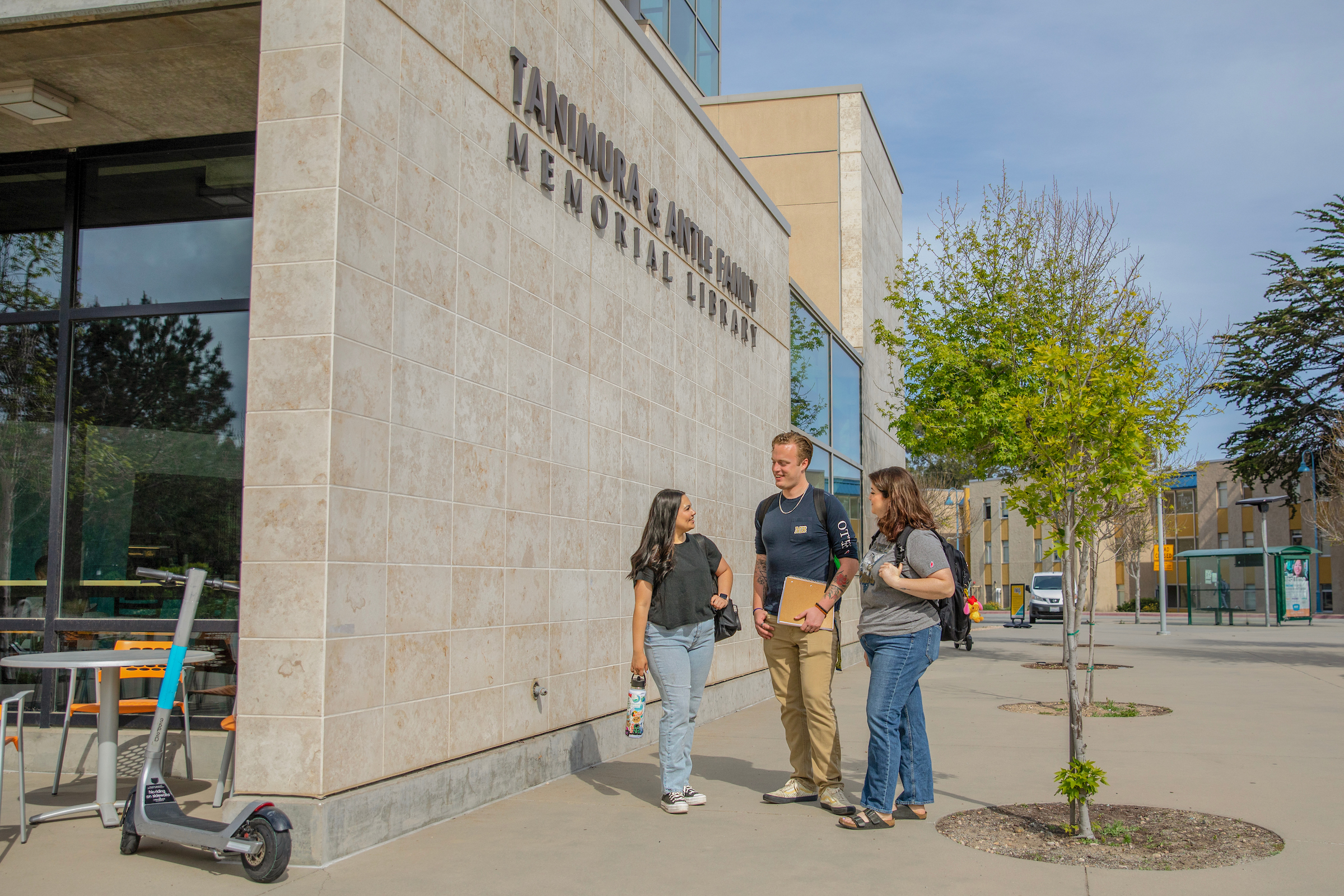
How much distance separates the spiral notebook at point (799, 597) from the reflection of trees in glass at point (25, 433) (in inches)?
193

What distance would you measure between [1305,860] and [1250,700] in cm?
788

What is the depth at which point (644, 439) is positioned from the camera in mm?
8875

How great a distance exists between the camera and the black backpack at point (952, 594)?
5730mm

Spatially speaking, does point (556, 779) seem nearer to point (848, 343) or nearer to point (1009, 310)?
point (1009, 310)

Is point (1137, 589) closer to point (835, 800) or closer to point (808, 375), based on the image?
point (808, 375)

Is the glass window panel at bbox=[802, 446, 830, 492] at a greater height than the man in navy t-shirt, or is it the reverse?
the glass window panel at bbox=[802, 446, 830, 492]

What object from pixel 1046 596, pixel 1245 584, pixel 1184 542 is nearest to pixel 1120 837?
pixel 1046 596

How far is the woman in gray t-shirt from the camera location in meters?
5.62

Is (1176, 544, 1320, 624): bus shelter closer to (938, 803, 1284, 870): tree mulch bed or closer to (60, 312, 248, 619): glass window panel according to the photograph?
(938, 803, 1284, 870): tree mulch bed

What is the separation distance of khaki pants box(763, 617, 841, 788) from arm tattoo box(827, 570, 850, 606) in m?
0.23

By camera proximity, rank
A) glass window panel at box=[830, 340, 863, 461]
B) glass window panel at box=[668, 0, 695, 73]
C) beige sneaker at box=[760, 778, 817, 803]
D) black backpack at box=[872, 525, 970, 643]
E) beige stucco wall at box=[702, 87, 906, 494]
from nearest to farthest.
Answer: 1. black backpack at box=[872, 525, 970, 643]
2. beige sneaker at box=[760, 778, 817, 803]
3. glass window panel at box=[830, 340, 863, 461]
4. glass window panel at box=[668, 0, 695, 73]
5. beige stucco wall at box=[702, 87, 906, 494]

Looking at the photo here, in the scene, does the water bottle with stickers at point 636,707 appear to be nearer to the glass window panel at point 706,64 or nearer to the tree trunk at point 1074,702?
the tree trunk at point 1074,702

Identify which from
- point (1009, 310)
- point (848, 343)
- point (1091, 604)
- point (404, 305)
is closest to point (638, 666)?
point (404, 305)

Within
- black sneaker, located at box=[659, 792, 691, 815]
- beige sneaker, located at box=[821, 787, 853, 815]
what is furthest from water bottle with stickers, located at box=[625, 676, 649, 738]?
beige sneaker, located at box=[821, 787, 853, 815]
